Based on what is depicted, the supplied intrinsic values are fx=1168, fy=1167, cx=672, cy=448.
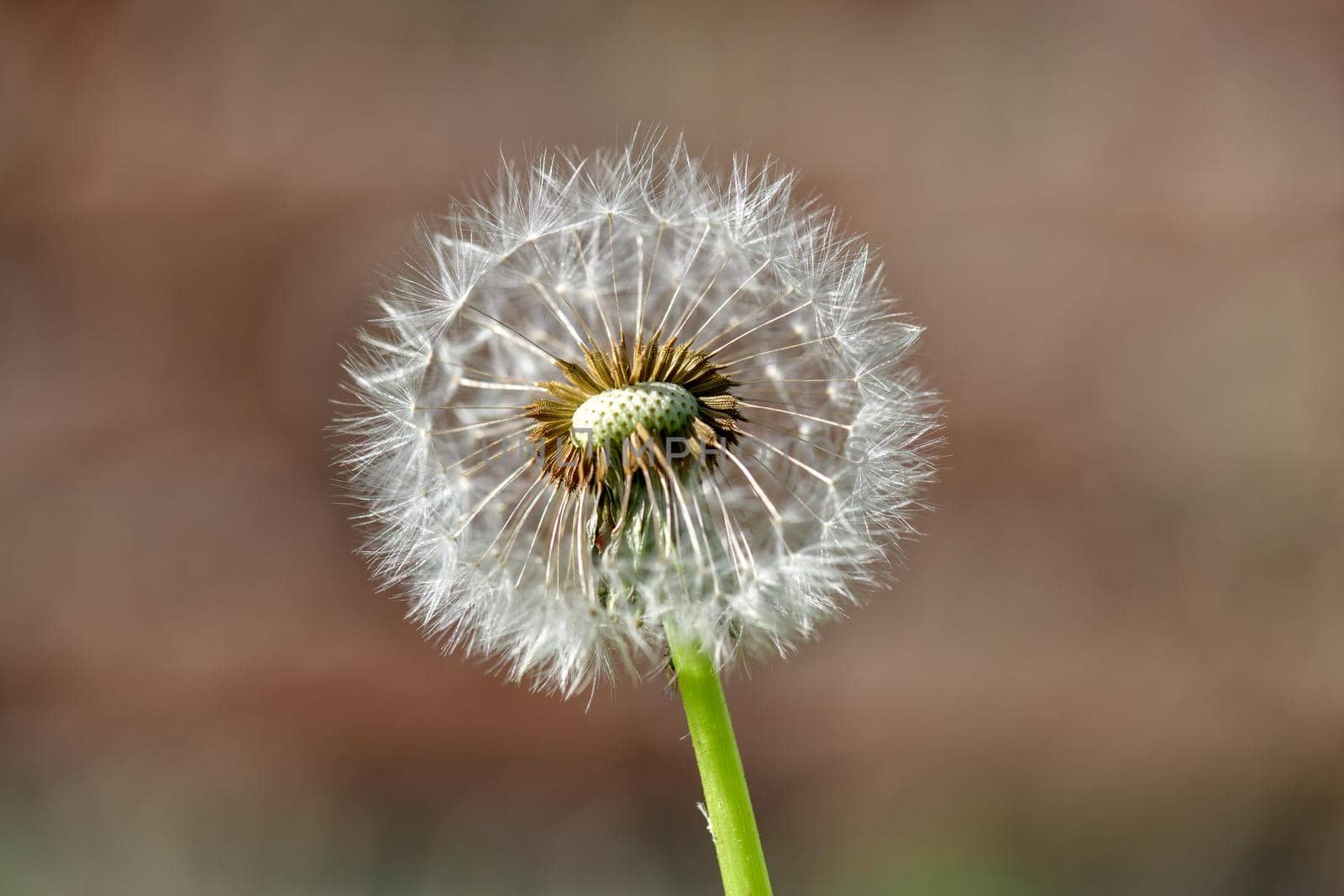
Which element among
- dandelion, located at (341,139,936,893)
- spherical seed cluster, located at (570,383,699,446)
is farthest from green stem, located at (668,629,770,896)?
spherical seed cluster, located at (570,383,699,446)

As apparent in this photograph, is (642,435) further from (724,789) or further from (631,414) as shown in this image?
(724,789)

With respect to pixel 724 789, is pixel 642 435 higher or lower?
higher

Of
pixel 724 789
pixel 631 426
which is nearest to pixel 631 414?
pixel 631 426

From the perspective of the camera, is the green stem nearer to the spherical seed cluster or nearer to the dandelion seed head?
the dandelion seed head

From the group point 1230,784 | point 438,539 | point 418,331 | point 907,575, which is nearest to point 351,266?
point 907,575

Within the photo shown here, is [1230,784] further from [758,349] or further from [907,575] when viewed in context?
[758,349]

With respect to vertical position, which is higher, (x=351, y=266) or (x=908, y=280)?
(x=351, y=266)
